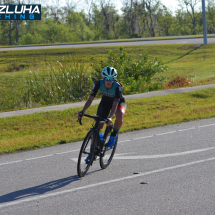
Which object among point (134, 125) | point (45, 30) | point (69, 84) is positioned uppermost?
point (45, 30)

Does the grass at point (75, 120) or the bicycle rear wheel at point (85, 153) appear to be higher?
the bicycle rear wheel at point (85, 153)

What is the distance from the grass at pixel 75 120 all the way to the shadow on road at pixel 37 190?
10.7ft

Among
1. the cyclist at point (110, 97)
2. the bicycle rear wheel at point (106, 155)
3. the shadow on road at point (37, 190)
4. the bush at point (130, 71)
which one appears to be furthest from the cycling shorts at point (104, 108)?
the bush at point (130, 71)

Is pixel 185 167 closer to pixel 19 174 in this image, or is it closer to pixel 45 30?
pixel 19 174

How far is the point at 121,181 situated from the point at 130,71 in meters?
13.7

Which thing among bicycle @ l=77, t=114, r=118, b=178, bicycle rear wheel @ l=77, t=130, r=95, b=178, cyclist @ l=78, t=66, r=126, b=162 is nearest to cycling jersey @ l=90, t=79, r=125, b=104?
cyclist @ l=78, t=66, r=126, b=162

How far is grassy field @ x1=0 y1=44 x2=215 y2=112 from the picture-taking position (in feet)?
73.9

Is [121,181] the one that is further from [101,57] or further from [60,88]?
[101,57]

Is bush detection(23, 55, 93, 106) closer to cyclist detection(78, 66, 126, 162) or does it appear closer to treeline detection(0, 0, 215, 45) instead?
cyclist detection(78, 66, 126, 162)

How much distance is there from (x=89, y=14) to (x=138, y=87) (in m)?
82.9

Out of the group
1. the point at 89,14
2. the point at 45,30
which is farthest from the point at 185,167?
the point at 89,14

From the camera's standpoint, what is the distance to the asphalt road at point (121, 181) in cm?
480

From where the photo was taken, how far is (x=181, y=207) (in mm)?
4699

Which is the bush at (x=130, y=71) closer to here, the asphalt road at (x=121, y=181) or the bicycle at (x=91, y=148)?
the asphalt road at (x=121, y=181)
